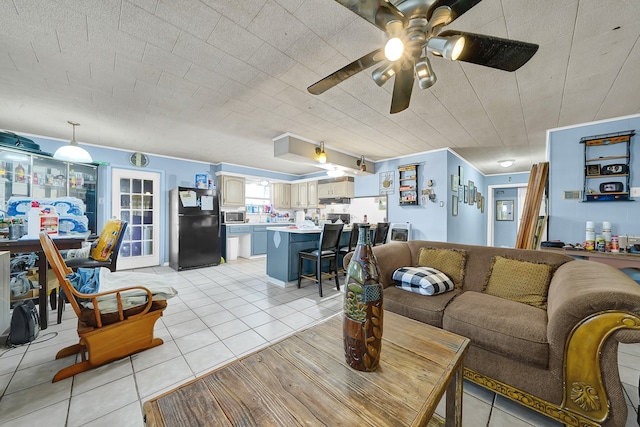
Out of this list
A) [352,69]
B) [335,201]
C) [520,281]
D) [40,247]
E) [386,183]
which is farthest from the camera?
[335,201]

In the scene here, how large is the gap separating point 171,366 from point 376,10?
8.67ft

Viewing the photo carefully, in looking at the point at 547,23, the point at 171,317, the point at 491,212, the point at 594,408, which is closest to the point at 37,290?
the point at 171,317

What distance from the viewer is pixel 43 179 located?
372cm

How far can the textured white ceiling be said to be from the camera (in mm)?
1581

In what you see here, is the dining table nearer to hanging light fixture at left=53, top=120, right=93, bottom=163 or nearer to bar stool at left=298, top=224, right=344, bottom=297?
hanging light fixture at left=53, top=120, right=93, bottom=163

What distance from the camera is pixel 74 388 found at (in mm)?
1563

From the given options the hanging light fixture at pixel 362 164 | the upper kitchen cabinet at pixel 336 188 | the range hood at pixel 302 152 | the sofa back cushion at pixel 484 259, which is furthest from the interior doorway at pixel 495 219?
the sofa back cushion at pixel 484 259

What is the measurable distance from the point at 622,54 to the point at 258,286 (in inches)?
181

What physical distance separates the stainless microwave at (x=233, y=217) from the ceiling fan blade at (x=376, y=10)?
563 centimetres

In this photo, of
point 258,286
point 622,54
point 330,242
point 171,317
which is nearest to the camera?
point 622,54

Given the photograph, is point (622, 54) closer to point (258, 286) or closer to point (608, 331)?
point (608, 331)

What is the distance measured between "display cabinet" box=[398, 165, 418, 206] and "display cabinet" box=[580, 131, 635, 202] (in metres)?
2.40

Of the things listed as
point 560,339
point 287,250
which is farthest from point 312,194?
point 560,339

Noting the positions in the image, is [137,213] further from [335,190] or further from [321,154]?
[335,190]
